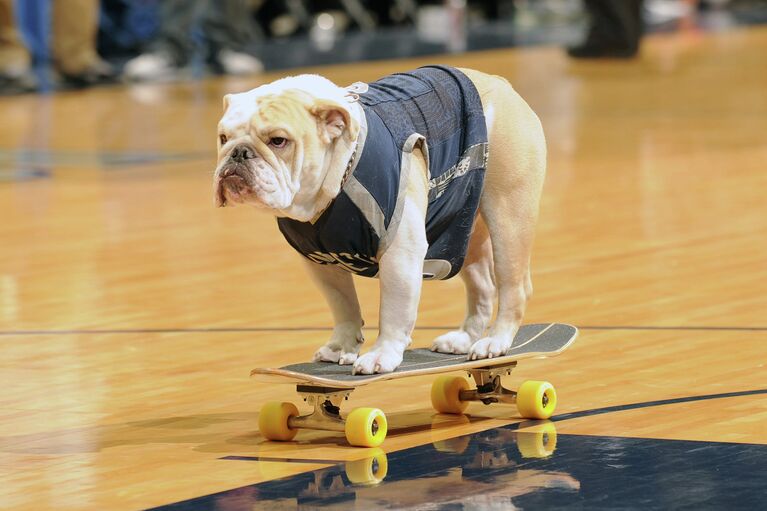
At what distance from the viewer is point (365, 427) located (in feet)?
13.3

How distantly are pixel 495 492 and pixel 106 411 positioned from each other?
1388 mm

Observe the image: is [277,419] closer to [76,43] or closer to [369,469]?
[369,469]

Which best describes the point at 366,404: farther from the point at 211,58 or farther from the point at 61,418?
the point at 211,58

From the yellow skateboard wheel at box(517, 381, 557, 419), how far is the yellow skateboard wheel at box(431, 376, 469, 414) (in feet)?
0.59

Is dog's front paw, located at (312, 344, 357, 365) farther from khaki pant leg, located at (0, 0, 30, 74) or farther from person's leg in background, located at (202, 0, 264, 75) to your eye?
person's leg in background, located at (202, 0, 264, 75)

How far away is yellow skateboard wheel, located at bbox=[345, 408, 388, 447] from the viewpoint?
4.06 m

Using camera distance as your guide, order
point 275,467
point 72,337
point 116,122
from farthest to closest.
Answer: point 116,122, point 72,337, point 275,467

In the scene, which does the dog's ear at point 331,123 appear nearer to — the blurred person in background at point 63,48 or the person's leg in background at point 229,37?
the blurred person in background at point 63,48

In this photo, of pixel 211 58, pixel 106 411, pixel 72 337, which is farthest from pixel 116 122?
pixel 106 411

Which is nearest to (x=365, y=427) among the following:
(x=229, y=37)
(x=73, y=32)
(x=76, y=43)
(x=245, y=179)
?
(x=245, y=179)

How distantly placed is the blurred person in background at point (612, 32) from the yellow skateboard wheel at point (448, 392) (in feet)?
39.0

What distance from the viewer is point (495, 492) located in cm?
361


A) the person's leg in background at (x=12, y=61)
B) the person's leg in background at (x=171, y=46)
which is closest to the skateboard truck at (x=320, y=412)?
the person's leg in background at (x=12, y=61)

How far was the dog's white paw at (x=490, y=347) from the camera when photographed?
445cm
